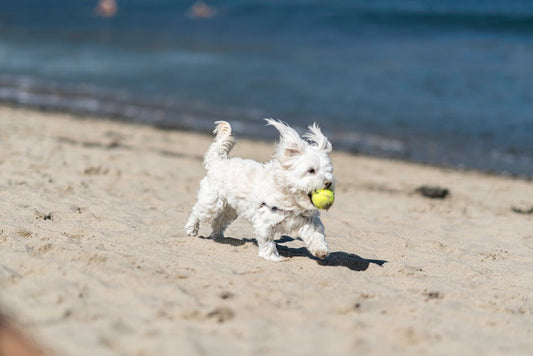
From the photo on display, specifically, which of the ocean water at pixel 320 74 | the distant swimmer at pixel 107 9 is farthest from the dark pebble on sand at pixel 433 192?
the distant swimmer at pixel 107 9

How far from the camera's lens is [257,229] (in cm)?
604

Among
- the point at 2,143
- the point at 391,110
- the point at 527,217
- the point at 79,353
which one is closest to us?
the point at 79,353

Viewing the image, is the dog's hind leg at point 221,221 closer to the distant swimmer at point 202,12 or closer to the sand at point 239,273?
the sand at point 239,273

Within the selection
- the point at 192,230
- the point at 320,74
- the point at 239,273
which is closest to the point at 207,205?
the point at 192,230

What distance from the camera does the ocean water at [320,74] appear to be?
15641 millimetres

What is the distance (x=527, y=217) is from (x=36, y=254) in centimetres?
687

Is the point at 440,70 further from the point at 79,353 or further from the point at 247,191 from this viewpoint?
the point at 79,353

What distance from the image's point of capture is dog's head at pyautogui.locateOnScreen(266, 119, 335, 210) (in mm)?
5570

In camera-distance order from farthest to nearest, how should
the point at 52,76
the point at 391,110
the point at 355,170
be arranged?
the point at 52,76 → the point at 391,110 → the point at 355,170

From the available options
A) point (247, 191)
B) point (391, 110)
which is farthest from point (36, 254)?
point (391, 110)

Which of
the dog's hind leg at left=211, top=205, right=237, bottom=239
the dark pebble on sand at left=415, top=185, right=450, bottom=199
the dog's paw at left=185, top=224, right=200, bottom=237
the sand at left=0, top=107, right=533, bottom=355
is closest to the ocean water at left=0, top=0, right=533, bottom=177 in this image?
the dark pebble on sand at left=415, top=185, right=450, bottom=199

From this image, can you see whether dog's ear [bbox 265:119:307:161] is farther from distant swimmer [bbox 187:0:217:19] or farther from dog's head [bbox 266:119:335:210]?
distant swimmer [bbox 187:0:217:19]

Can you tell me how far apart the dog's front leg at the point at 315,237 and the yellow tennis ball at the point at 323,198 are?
1.23ft

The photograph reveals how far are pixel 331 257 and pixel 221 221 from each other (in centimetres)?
123
